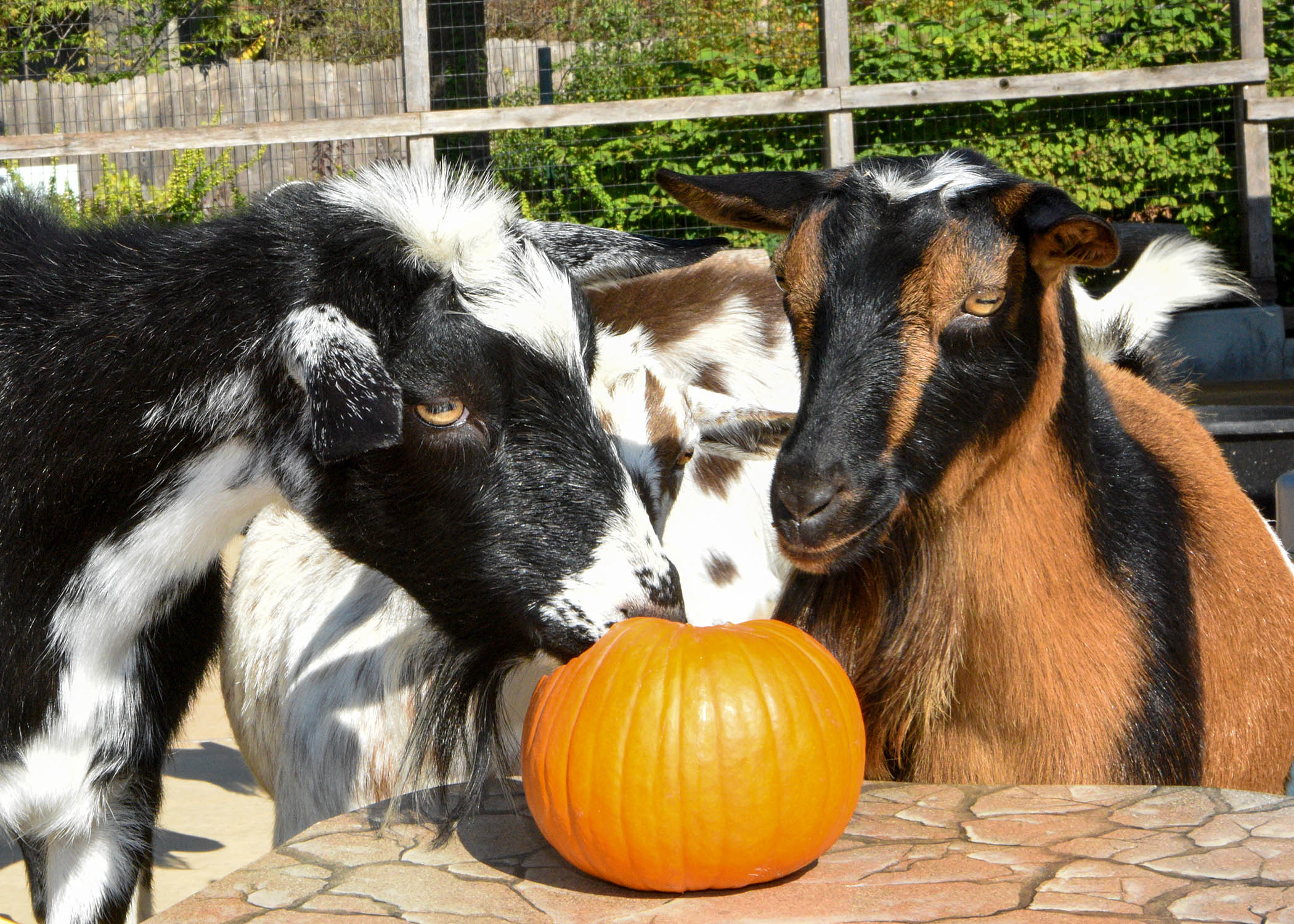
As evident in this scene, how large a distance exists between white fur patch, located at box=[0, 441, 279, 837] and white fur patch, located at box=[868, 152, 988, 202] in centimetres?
126

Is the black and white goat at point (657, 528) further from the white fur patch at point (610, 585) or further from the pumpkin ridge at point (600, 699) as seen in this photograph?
the pumpkin ridge at point (600, 699)

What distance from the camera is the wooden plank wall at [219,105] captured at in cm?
1179

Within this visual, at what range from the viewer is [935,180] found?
2377mm

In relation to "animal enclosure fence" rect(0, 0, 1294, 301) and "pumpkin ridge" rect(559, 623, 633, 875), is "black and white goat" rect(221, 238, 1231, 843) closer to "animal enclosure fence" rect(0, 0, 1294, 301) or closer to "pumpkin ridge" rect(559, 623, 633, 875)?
"pumpkin ridge" rect(559, 623, 633, 875)

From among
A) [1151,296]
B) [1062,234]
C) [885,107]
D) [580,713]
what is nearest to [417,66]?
[885,107]

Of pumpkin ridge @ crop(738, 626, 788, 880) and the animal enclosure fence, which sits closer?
pumpkin ridge @ crop(738, 626, 788, 880)

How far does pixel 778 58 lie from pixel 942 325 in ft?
27.5

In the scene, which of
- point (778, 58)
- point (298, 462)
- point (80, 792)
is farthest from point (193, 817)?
point (778, 58)

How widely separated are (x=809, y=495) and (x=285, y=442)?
3.16 ft

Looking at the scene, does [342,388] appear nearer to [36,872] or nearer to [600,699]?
[600,699]

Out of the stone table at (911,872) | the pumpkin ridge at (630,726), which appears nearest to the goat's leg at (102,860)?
the stone table at (911,872)

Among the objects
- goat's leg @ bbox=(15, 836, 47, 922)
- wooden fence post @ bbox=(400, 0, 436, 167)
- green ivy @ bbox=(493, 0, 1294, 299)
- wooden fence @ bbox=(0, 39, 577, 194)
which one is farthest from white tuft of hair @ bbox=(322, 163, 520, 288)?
wooden fence @ bbox=(0, 39, 577, 194)

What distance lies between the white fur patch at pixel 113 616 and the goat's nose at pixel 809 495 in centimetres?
98

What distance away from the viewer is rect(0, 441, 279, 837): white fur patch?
2.46 metres
